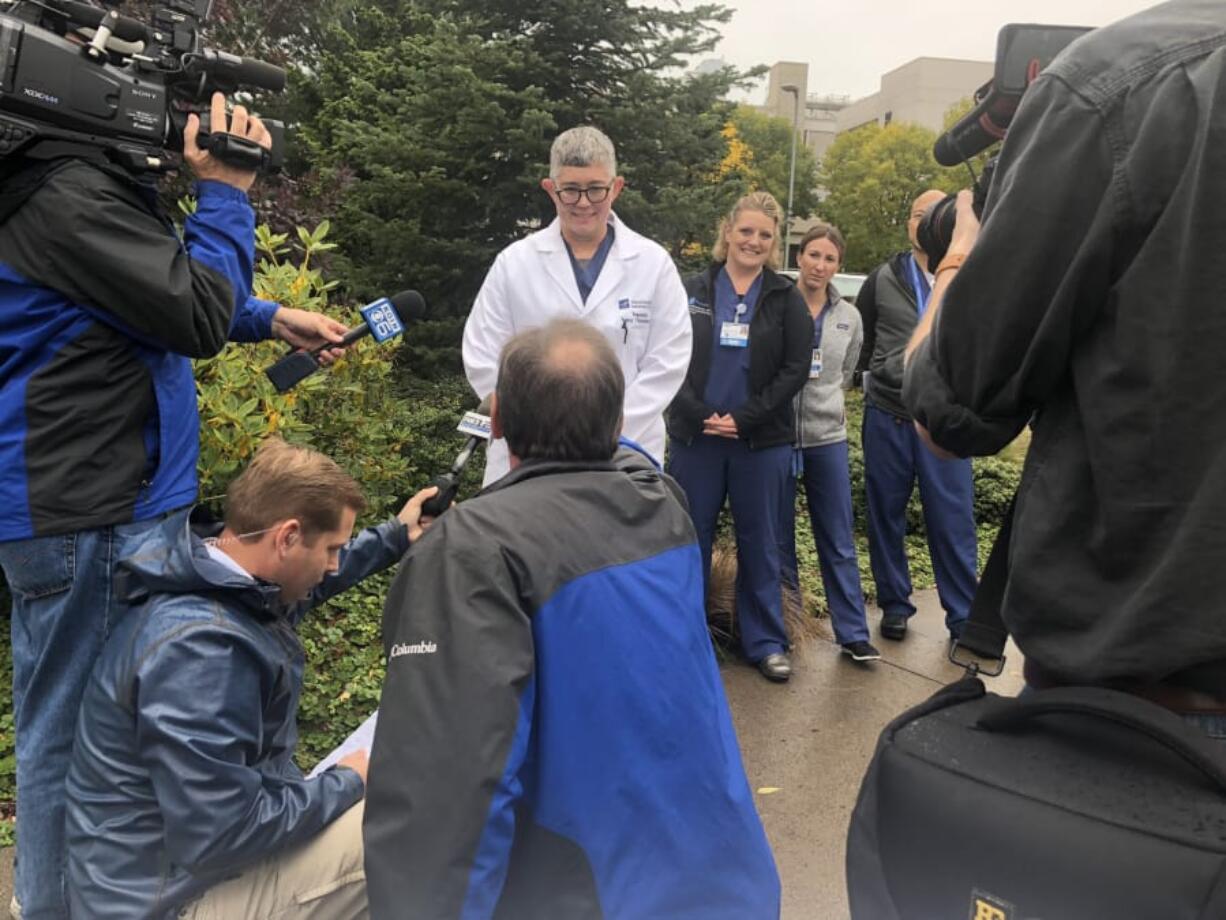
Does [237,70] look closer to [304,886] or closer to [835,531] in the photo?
[304,886]

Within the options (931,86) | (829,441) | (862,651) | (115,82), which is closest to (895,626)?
(862,651)

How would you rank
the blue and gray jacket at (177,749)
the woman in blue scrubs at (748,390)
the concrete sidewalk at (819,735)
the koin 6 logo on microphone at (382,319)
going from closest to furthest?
the blue and gray jacket at (177,749), the koin 6 logo on microphone at (382,319), the concrete sidewalk at (819,735), the woman in blue scrubs at (748,390)

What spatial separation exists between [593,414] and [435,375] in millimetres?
5798

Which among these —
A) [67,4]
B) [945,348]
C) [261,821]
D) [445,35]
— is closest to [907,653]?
[261,821]

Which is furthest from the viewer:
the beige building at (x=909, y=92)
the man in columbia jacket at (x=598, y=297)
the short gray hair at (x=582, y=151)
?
the beige building at (x=909, y=92)

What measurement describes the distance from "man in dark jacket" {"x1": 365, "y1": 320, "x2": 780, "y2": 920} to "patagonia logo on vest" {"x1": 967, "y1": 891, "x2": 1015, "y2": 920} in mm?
627

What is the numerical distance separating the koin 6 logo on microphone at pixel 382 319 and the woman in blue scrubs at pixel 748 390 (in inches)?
71.4

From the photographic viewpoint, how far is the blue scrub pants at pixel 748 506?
4.45 m

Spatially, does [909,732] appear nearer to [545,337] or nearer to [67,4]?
[545,337]

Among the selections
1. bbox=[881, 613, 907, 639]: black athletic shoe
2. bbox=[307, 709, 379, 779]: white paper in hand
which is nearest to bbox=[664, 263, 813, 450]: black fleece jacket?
bbox=[881, 613, 907, 639]: black athletic shoe

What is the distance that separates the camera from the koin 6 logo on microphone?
111 inches

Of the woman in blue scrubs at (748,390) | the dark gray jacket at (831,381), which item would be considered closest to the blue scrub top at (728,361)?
the woman in blue scrubs at (748,390)

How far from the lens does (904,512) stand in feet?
16.0

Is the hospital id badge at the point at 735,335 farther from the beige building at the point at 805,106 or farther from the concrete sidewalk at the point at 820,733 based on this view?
the beige building at the point at 805,106
